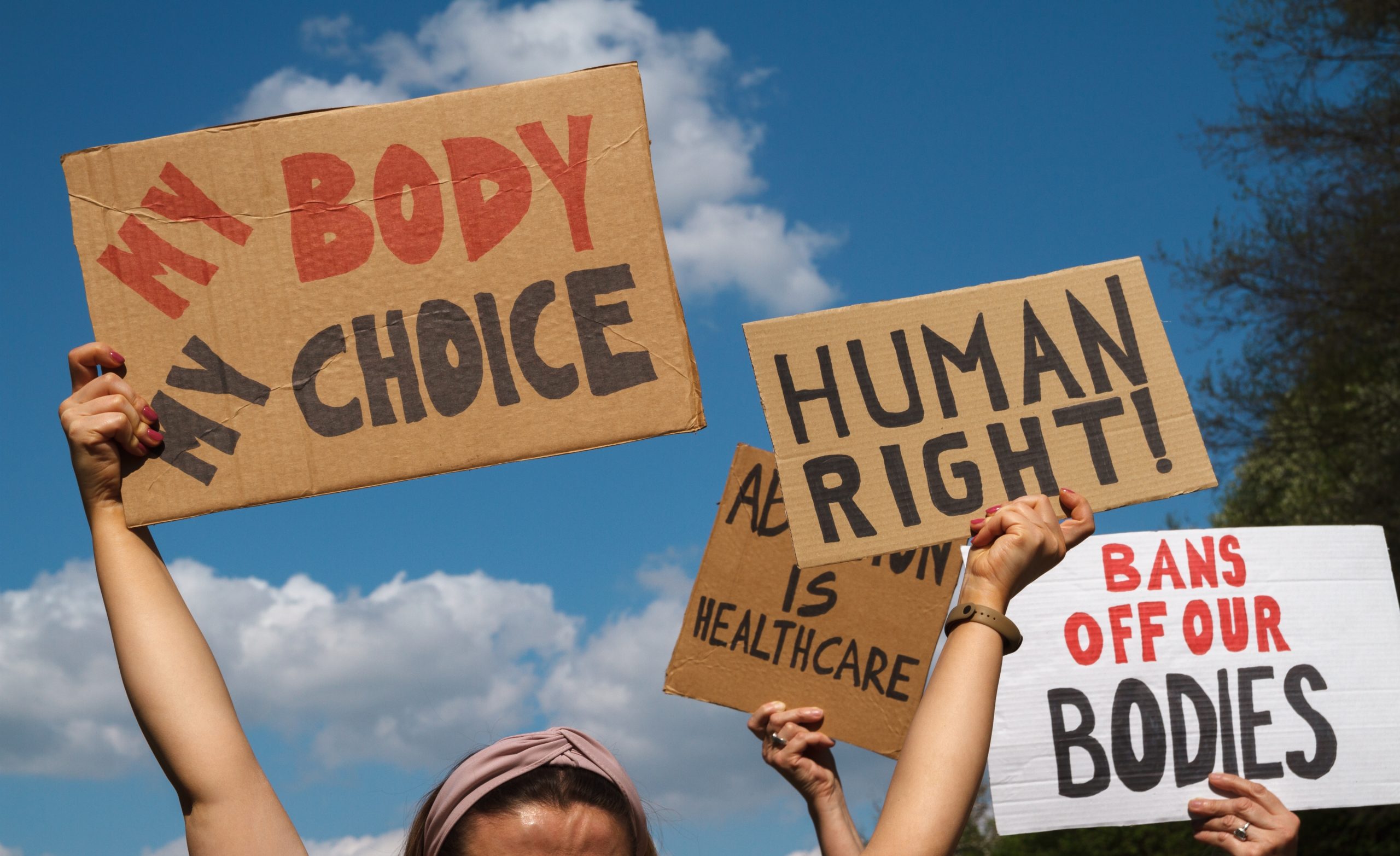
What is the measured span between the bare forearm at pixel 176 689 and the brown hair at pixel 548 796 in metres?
0.32

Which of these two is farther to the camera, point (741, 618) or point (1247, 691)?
point (1247, 691)

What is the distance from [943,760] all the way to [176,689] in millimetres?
1104

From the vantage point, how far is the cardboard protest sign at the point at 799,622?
11.7 feet

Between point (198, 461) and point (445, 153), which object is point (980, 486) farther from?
point (198, 461)

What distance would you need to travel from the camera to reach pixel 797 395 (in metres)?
2.80

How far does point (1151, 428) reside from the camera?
2.75 metres

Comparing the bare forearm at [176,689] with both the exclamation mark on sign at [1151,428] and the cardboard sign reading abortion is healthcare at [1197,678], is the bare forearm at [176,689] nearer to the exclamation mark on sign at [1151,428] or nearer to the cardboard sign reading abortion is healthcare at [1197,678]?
the exclamation mark on sign at [1151,428]

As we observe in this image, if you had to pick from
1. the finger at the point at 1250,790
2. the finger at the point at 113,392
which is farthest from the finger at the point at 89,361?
the finger at the point at 1250,790

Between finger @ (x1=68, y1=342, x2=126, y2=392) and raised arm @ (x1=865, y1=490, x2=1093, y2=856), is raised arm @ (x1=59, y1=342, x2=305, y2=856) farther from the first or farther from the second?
raised arm @ (x1=865, y1=490, x2=1093, y2=856)

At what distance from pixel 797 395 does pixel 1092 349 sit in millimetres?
737

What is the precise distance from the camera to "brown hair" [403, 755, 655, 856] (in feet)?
5.13

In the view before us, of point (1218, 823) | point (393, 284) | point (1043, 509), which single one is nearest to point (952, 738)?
point (1043, 509)

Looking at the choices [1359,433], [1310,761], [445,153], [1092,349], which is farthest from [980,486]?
[1359,433]

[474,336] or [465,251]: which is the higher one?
[465,251]
